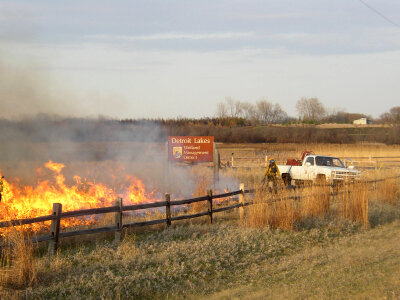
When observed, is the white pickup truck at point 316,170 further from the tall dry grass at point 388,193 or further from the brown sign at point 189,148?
the brown sign at point 189,148

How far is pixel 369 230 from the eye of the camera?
543 inches

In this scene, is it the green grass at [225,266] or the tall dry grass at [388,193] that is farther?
the tall dry grass at [388,193]

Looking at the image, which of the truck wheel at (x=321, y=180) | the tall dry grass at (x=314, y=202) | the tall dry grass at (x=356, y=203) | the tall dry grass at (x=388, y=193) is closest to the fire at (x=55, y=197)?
the tall dry grass at (x=314, y=202)

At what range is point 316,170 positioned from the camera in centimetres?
2327

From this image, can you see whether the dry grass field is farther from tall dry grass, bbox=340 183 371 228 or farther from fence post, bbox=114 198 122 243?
fence post, bbox=114 198 122 243

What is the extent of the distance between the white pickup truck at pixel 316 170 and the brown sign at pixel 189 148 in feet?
16.5

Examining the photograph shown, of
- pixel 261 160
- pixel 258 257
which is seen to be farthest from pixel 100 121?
pixel 258 257

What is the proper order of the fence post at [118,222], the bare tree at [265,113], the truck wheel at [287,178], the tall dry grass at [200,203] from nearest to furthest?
the fence post at [118,222], the tall dry grass at [200,203], the truck wheel at [287,178], the bare tree at [265,113]

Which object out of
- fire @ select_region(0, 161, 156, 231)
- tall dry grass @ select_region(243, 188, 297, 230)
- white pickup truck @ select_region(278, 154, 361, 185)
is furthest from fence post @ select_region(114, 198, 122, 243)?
white pickup truck @ select_region(278, 154, 361, 185)

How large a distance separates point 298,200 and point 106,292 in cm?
845

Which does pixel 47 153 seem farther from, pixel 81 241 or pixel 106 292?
pixel 106 292

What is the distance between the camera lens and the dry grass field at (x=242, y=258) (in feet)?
25.6

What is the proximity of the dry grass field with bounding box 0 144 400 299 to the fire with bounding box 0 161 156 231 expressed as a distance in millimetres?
1830

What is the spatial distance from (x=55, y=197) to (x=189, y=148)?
833 cm
